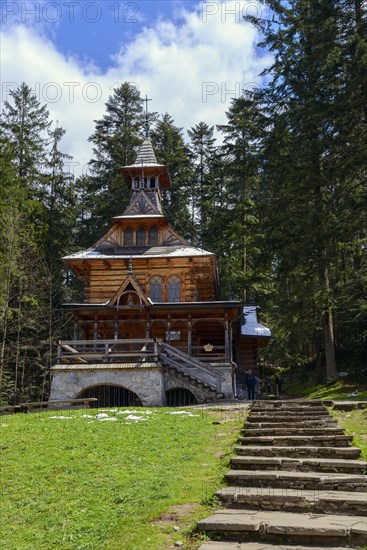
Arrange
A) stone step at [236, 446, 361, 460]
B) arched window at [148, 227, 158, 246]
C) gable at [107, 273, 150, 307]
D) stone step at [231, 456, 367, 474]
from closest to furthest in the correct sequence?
stone step at [231, 456, 367, 474] → stone step at [236, 446, 361, 460] → gable at [107, 273, 150, 307] → arched window at [148, 227, 158, 246]

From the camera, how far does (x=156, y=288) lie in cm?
3109

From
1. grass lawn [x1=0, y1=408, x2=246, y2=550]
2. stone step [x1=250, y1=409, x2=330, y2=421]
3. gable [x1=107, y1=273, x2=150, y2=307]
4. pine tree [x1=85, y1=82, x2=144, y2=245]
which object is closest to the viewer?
grass lawn [x1=0, y1=408, x2=246, y2=550]

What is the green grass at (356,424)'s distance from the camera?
38.9 ft

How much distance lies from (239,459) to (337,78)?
1773 centimetres

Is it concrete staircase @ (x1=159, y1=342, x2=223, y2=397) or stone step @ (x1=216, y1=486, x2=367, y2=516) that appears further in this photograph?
concrete staircase @ (x1=159, y1=342, x2=223, y2=397)

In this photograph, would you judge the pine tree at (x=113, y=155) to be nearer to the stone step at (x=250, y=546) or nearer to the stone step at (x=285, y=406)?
the stone step at (x=285, y=406)

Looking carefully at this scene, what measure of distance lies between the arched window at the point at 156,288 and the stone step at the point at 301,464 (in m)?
20.4

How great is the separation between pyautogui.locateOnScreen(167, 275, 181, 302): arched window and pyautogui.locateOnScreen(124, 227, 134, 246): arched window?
3653 mm

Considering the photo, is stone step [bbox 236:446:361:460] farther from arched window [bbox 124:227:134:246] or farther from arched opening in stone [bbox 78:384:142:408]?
arched window [bbox 124:227:134:246]

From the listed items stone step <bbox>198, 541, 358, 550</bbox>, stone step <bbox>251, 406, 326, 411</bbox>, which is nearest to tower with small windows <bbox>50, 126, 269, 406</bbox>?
stone step <bbox>251, 406, 326, 411</bbox>

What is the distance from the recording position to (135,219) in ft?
107

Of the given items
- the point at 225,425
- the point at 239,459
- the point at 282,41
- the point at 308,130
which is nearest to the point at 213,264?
the point at 308,130

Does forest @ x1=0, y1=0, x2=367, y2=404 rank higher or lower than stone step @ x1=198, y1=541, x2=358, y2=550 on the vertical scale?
higher

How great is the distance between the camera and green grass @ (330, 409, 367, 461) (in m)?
11.8
